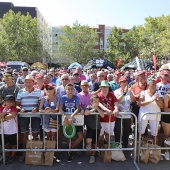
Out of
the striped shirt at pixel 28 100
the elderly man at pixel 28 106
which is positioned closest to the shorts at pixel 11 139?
the elderly man at pixel 28 106

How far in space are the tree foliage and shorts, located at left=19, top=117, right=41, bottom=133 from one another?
128 ft

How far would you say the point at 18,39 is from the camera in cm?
4234

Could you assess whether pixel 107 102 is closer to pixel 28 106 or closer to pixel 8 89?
pixel 28 106

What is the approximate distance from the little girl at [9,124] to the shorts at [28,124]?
0.43 ft

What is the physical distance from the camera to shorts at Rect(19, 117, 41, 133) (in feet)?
16.1

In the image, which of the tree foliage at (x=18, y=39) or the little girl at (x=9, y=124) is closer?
the little girl at (x=9, y=124)

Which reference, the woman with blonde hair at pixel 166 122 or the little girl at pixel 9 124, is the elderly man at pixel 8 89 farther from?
the woman with blonde hair at pixel 166 122

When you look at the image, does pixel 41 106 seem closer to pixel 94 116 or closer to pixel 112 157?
pixel 94 116

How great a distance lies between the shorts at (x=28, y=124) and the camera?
4.91m

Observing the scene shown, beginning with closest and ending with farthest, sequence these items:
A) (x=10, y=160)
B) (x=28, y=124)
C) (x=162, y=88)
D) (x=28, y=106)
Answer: (x=10, y=160), (x=28, y=106), (x=28, y=124), (x=162, y=88)

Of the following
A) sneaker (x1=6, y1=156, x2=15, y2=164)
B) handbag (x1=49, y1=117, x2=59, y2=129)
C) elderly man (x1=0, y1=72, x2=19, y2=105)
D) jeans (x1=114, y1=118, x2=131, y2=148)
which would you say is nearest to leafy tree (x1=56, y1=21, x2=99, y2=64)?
elderly man (x1=0, y1=72, x2=19, y2=105)

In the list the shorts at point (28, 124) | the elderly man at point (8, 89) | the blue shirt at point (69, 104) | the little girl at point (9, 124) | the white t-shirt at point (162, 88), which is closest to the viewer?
the little girl at point (9, 124)

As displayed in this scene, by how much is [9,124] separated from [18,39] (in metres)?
40.3

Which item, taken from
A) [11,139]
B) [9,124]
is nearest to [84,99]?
[9,124]
